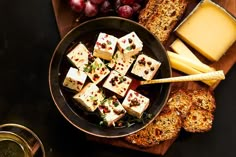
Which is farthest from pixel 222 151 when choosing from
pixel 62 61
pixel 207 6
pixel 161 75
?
pixel 62 61

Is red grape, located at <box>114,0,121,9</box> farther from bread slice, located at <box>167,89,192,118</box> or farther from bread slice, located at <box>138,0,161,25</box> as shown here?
bread slice, located at <box>167,89,192,118</box>

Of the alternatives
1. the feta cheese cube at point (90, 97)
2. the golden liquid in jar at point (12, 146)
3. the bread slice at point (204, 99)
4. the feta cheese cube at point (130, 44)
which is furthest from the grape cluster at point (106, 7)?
the golden liquid in jar at point (12, 146)

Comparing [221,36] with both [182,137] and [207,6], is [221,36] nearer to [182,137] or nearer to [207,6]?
[207,6]

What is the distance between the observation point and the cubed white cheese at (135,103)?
2727mm

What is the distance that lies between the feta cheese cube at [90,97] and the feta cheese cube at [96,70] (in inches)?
1.3

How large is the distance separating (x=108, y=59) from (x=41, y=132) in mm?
474

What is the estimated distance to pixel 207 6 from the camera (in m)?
2.85

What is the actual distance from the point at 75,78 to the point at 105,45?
7.8 inches

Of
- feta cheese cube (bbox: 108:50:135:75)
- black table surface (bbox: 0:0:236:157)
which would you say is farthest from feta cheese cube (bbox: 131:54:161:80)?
black table surface (bbox: 0:0:236:157)

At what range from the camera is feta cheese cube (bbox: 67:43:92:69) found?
275cm

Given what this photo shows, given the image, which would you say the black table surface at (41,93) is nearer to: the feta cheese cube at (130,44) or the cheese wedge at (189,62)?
the cheese wedge at (189,62)

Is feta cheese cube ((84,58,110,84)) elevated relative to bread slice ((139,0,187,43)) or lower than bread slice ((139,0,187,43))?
lower

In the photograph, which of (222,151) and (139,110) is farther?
(222,151)

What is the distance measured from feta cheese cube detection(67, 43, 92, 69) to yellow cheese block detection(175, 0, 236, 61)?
17.3 inches
